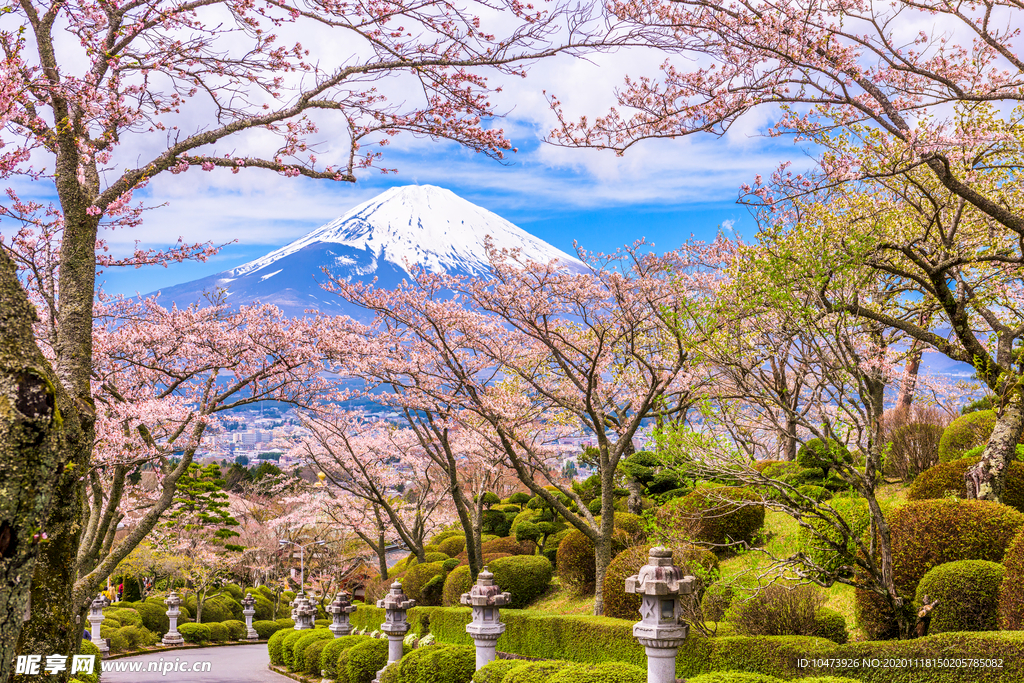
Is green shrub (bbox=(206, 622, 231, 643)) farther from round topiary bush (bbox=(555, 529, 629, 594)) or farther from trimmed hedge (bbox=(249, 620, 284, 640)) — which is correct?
round topiary bush (bbox=(555, 529, 629, 594))

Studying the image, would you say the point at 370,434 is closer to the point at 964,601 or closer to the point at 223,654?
the point at 223,654

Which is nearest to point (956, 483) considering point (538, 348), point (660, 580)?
point (660, 580)

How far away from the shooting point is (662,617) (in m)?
7.88

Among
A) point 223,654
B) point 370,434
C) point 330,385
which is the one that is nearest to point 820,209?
point 330,385

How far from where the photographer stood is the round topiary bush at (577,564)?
17.0 meters

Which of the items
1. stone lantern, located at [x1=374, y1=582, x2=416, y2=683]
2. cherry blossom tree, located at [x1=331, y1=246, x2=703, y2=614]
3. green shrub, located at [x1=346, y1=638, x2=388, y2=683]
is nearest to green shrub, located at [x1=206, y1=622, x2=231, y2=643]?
green shrub, located at [x1=346, y1=638, x2=388, y2=683]

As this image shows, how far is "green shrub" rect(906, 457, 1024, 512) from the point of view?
475 inches

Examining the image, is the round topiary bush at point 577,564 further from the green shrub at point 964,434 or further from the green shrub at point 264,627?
the green shrub at point 264,627

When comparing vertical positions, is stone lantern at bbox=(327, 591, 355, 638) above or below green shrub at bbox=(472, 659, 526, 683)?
below

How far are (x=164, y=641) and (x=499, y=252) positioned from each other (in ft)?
85.4

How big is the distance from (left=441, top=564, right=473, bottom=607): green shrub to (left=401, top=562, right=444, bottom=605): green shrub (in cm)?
155

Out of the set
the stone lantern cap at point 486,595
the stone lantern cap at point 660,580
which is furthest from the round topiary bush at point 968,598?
the stone lantern cap at point 486,595

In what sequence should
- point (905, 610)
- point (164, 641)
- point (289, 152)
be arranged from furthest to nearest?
point (164, 641) < point (905, 610) < point (289, 152)

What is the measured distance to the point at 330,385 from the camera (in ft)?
51.7
